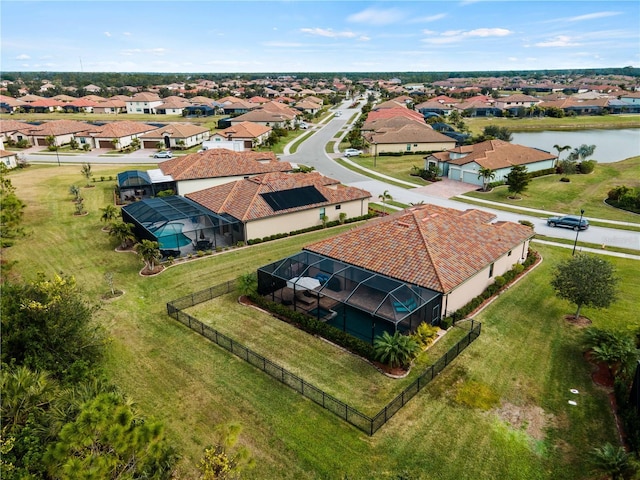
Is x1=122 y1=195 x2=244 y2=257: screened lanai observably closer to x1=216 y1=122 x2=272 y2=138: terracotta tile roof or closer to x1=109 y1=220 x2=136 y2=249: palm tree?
x1=109 y1=220 x2=136 y2=249: palm tree

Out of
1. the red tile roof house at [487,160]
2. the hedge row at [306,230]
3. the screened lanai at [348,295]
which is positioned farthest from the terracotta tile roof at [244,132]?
the screened lanai at [348,295]

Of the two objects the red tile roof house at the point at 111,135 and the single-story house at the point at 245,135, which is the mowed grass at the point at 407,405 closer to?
the single-story house at the point at 245,135

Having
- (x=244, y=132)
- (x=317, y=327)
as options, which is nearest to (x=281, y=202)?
(x=317, y=327)

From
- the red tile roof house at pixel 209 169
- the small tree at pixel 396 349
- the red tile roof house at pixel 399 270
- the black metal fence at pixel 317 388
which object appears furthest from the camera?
the red tile roof house at pixel 209 169

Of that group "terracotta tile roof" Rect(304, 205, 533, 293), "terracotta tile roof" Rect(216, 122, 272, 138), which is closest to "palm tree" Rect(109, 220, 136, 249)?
"terracotta tile roof" Rect(304, 205, 533, 293)

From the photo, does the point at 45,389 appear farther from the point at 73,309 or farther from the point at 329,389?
the point at 329,389

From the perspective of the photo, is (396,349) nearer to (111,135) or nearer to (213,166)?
(213,166)
